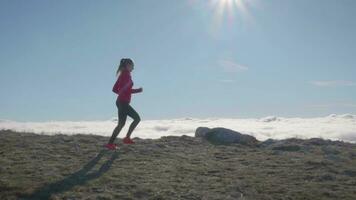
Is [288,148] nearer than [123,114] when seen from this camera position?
No

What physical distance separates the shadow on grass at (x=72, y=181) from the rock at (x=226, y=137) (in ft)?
28.0

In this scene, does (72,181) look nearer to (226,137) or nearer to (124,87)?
(124,87)

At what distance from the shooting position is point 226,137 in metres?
22.3

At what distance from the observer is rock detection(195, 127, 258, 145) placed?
2188 cm

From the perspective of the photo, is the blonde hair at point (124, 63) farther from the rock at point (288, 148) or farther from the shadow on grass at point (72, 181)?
the rock at point (288, 148)

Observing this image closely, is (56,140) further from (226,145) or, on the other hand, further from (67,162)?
(226,145)

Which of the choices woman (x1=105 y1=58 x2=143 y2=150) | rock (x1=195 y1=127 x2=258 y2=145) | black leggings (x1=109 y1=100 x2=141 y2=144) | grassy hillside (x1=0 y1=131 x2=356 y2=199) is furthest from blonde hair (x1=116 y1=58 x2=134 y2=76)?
rock (x1=195 y1=127 x2=258 y2=145)

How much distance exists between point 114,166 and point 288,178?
5.20 metres

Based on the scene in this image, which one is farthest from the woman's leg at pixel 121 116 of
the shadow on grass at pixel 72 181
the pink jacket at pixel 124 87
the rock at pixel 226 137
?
the rock at pixel 226 137

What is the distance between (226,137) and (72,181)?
37.8 feet

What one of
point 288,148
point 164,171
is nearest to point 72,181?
point 164,171

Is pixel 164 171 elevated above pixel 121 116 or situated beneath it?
situated beneath

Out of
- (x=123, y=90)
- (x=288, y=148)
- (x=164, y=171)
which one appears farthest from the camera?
(x=288, y=148)

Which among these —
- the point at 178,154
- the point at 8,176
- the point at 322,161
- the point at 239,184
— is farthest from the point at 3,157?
the point at 322,161
